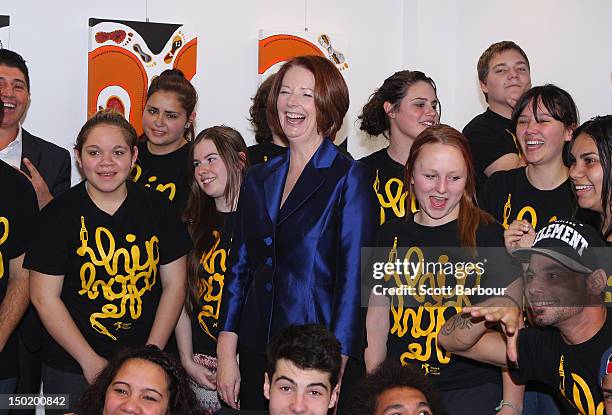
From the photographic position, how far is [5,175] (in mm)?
3260

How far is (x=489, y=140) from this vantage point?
12.9 feet

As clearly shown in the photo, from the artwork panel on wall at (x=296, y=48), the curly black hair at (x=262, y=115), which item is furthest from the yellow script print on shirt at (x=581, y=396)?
the artwork panel on wall at (x=296, y=48)

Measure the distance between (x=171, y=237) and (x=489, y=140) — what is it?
1491 millimetres

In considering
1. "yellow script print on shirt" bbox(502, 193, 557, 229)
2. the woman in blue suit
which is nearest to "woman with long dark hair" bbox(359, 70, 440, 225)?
"yellow script print on shirt" bbox(502, 193, 557, 229)

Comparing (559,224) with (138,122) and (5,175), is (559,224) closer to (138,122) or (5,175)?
(5,175)

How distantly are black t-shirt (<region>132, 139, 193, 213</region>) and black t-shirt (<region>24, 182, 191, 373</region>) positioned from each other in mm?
452

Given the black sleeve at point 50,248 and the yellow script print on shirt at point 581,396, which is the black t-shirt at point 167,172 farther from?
the yellow script print on shirt at point 581,396

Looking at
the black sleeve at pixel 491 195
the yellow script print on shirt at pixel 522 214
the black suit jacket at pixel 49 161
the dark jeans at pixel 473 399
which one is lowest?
the dark jeans at pixel 473 399

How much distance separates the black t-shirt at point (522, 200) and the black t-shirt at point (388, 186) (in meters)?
0.30

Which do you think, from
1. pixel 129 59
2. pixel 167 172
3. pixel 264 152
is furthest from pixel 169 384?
pixel 129 59

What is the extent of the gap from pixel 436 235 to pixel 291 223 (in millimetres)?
474

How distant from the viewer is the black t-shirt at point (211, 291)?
3422 millimetres

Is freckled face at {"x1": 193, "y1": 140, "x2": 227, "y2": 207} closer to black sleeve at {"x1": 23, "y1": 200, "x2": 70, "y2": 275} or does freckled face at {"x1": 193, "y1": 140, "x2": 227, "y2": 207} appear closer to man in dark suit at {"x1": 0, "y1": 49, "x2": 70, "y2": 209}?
black sleeve at {"x1": 23, "y1": 200, "x2": 70, "y2": 275}

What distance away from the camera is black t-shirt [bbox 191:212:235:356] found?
3.42 m
